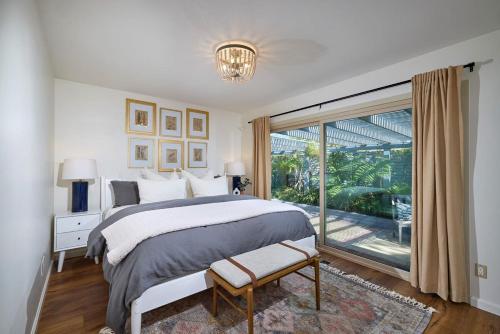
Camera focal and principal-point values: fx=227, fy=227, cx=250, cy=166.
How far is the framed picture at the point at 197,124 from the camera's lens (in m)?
4.05

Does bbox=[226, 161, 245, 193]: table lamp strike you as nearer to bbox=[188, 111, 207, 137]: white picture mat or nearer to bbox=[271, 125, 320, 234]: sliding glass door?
bbox=[271, 125, 320, 234]: sliding glass door

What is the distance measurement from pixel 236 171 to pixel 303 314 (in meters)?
2.69

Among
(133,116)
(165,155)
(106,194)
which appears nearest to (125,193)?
(106,194)

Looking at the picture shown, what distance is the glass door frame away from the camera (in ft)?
8.17

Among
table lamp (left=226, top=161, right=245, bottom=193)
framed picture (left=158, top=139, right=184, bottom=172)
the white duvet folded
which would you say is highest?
framed picture (left=158, top=139, right=184, bottom=172)

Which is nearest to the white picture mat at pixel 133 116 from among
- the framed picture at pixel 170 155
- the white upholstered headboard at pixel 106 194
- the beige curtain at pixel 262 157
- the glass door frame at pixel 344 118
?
the framed picture at pixel 170 155

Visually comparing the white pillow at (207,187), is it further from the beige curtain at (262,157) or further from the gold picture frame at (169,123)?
the gold picture frame at (169,123)

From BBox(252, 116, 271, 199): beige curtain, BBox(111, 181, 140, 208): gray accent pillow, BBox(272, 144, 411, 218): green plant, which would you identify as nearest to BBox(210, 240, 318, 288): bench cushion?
BBox(272, 144, 411, 218): green plant

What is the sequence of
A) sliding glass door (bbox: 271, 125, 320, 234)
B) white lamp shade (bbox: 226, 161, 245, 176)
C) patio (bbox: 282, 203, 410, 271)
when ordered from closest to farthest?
patio (bbox: 282, 203, 410, 271) < sliding glass door (bbox: 271, 125, 320, 234) < white lamp shade (bbox: 226, 161, 245, 176)

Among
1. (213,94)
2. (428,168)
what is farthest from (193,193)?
(428,168)

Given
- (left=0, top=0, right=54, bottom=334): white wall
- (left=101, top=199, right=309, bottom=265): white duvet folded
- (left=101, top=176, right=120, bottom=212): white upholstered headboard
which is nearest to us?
(left=0, top=0, right=54, bottom=334): white wall

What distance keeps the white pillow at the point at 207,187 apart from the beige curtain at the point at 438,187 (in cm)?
242

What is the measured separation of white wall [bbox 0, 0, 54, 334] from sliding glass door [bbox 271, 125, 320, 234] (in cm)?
311

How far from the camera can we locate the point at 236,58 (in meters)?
2.04
